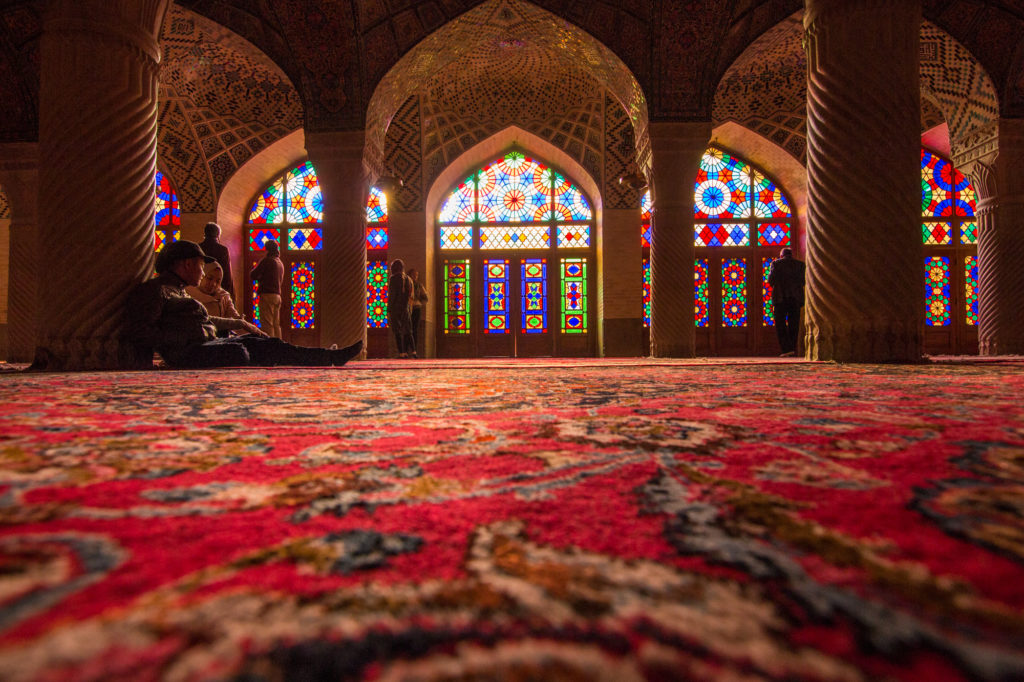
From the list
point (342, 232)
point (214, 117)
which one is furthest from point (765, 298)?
point (214, 117)

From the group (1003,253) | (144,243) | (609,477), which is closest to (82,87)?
(144,243)

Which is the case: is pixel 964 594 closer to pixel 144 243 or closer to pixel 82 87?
pixel 144 243

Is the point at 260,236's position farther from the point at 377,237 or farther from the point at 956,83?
the point at 956,83

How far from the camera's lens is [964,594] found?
1.30 ft

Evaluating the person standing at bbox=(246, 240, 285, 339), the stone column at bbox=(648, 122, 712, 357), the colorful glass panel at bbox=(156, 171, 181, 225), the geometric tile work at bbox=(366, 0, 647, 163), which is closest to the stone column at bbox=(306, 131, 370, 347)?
the person standing at bbox=(246, 240, 285, 339)

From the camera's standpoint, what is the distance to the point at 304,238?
11.7 metres

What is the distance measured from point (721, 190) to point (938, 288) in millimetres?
4413

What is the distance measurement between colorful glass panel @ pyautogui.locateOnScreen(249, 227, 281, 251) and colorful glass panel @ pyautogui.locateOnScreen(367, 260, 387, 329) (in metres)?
2.06

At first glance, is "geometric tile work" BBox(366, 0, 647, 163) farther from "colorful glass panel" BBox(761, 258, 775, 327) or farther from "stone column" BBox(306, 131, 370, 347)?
"colorful glass panel" BBox(761, 258, 775, 327)

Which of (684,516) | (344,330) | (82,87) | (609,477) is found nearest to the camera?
(684,516)

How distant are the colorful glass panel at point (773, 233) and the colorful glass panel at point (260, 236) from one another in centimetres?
939

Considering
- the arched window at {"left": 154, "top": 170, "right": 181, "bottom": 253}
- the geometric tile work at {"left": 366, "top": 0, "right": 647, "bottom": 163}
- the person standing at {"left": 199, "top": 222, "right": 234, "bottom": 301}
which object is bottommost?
the person standing at {"left": 199, "top": 222, "right": 234, "bottom": 301}

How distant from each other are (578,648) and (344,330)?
25.1ft

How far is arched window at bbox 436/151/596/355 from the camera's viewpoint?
11.7 meters
